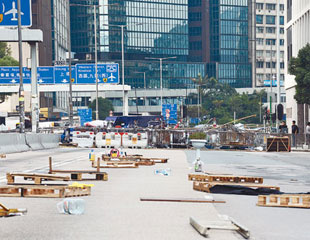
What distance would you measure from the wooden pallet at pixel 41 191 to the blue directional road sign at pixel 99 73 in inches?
2315

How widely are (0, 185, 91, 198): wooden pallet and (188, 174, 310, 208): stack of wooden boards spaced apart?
8.64 ft

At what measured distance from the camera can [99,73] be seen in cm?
7206

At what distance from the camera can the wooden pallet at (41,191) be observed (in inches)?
484

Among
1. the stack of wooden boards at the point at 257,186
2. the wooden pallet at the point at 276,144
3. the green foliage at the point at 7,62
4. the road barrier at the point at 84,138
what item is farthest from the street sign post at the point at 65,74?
the stack of wooden boards at the point at 257,186

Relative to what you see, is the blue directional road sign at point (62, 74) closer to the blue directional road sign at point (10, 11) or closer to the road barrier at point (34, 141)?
the road barrier at point (34, 141)

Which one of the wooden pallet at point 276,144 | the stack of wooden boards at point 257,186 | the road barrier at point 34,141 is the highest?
the stack of wooden boards at point 257,186

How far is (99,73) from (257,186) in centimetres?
5906

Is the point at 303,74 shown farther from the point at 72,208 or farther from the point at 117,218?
the point at 117,218

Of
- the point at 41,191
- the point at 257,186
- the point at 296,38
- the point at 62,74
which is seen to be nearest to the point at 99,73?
the point at 62,74

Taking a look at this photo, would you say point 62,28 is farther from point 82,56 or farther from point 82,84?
point 82,84

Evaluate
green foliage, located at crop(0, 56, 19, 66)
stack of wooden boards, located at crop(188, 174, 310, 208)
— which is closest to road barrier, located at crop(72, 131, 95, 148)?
stack of wooden boards, located at crop(188, 174, 310, 208)

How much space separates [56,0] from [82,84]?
308ft

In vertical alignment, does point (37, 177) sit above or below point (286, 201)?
above

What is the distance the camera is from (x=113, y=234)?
26.9ft
